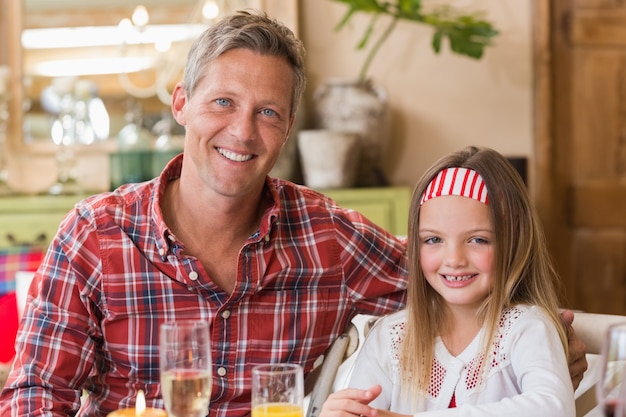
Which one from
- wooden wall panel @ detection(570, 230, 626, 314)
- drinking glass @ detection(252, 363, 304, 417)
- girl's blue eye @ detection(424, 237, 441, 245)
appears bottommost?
wooden wall panel @ detection(570, 230, 626, 314)

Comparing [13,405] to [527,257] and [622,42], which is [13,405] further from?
[622,42]

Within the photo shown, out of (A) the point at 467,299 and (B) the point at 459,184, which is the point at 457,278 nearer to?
(A) the point at 467,299

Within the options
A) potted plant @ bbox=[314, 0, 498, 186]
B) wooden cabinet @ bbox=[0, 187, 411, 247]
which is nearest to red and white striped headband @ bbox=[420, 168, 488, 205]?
wooden cabinet @ bbox=[0, 187, 411, 247]

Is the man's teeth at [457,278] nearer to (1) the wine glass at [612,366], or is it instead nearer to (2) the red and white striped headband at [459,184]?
(2) the red and white striped headband at [459,184]

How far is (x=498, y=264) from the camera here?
174 centimetres

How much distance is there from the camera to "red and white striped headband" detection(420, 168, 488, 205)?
5.78 feet

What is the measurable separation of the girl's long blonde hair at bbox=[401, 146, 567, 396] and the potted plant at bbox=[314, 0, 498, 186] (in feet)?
6.29

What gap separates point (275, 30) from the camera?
1857 millimetres

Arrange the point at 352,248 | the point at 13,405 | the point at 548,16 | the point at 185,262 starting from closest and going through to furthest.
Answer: the point at 13,405 → the point at 185,262 → the point at 352,248 → the point at 548,16

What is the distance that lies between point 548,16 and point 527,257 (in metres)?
2.50

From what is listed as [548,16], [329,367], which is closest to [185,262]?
[329,367]

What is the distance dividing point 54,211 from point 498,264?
236 centimetres

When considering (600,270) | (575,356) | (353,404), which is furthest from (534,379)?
(600,270)

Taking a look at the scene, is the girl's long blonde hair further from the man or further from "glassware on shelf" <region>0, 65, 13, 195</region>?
"glassware on shelf" <region>0, 65, 13, 195</region>
